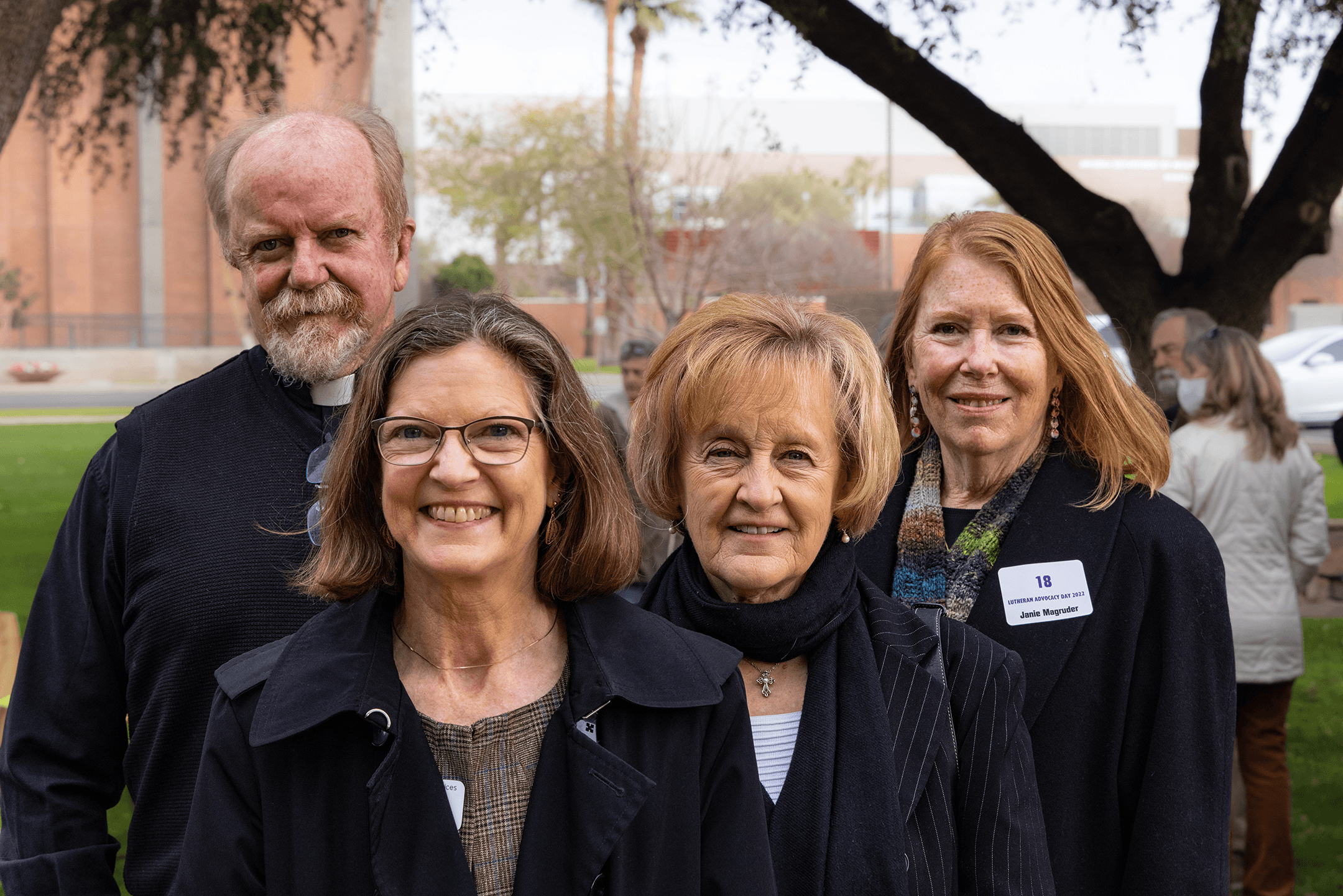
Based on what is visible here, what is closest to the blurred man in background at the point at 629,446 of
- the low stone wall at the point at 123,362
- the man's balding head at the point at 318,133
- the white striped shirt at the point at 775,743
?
the white striped shirt at the point at 775,743

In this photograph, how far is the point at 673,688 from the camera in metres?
1.81

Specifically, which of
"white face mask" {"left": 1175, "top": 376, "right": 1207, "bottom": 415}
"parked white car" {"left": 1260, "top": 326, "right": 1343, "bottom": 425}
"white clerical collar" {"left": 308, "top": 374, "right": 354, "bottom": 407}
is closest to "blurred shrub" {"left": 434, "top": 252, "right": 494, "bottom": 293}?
"parked white car" {"left": 1260, "top": 326, "right": 1343, "bottom": 425}

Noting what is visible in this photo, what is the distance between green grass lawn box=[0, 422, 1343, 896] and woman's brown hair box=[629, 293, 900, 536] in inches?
9.8

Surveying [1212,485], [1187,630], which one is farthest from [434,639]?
[1212,485]

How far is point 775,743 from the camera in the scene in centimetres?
215

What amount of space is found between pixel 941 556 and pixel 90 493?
1.67m

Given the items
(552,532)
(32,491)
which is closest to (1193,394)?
(552,532)

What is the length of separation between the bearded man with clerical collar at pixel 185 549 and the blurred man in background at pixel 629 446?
22.2 inches

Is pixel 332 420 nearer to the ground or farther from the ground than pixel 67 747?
farther from the ground

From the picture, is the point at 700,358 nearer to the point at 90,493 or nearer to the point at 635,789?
the point at 635,789

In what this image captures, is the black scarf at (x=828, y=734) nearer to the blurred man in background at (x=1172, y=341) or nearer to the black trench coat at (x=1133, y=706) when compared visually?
the black trench coat at (x=1133, y=706)

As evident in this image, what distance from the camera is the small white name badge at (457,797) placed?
1.78 metres

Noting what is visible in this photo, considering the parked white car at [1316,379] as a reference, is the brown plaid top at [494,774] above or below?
below

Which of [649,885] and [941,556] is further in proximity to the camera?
[941,556]
